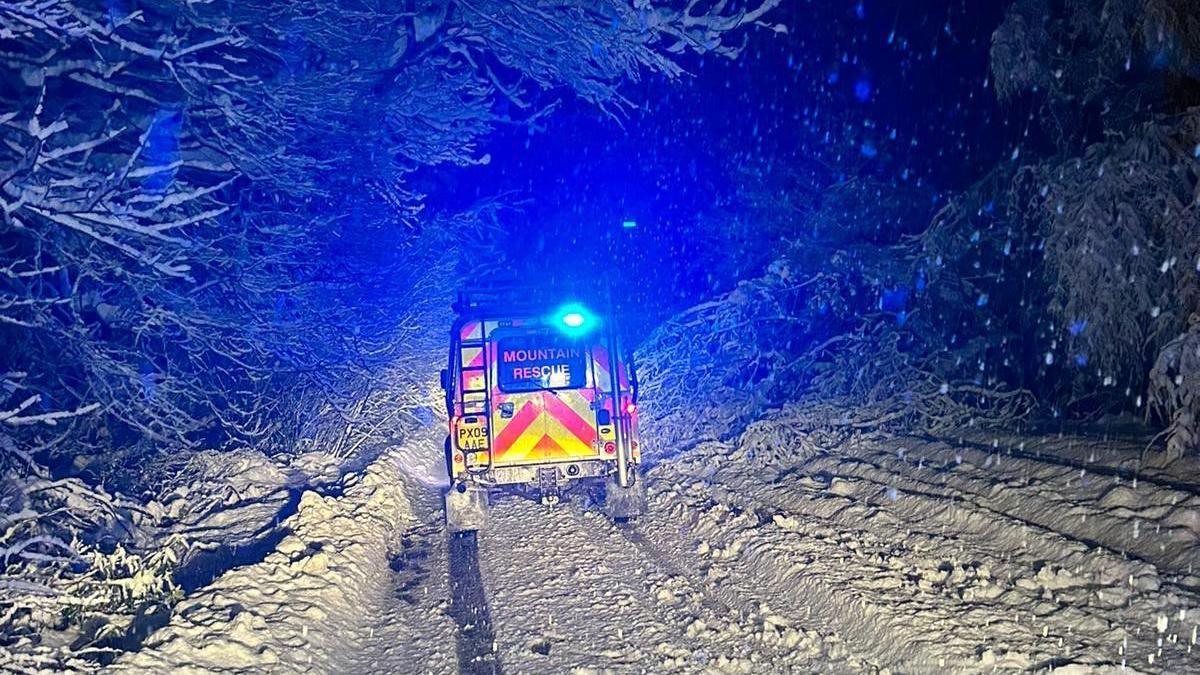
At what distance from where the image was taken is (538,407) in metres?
10.7

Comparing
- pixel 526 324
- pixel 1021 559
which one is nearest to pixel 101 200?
pixel 526 324

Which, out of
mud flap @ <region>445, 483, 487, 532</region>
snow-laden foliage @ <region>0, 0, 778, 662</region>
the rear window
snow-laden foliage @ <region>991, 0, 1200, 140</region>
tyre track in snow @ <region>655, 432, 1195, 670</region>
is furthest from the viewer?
the rear window

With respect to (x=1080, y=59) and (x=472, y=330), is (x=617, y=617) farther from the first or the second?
(x=1080, y=59)

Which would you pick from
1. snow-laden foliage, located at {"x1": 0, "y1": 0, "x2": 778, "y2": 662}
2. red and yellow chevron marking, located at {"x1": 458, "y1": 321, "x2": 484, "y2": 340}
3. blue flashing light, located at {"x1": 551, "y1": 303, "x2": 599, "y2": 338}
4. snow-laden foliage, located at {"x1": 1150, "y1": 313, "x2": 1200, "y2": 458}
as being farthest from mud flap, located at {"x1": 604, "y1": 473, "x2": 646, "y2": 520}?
snow-laden foliage, located at {"x1": 1150, "y1": 313, "x2": 1200, "y2": 458}

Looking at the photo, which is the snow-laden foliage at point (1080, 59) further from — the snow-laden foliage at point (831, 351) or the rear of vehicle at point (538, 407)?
the rear of vehicle at point (538, 407)

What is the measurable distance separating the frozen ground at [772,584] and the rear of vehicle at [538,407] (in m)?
0.53

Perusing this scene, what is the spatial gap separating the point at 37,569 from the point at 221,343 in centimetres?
398

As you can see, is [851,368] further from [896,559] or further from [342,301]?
A: [342,301]

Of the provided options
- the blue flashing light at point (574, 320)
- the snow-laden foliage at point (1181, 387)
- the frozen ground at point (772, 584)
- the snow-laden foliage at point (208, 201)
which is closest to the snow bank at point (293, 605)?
the frozen ground at point (772, 584)

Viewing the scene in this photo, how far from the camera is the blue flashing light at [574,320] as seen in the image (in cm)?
1077

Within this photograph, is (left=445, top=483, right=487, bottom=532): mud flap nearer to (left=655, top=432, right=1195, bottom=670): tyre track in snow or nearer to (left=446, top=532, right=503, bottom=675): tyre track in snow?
(left=446, top=532, right=503, bottom=675): tyre track in snow

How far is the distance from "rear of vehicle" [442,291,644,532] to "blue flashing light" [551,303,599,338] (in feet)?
0.04

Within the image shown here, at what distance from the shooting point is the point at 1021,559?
716 cm

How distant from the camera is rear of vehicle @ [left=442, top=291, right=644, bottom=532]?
416 inches
